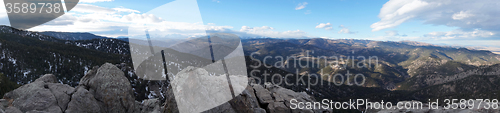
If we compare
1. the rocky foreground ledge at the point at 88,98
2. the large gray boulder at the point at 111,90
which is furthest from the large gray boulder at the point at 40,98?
the large gray boulder at the point at 111,90

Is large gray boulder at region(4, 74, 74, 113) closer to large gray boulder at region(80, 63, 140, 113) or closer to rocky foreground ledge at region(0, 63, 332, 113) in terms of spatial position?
rocky foreground ledge at region(0, 63, 332, 113)

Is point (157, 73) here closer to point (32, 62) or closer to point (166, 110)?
point (32, 62)

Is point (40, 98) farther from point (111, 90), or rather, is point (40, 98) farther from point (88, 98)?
point (111, 90)

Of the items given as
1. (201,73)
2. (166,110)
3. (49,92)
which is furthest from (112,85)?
(201,73)

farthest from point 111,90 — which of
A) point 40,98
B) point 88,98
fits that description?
point 40,98

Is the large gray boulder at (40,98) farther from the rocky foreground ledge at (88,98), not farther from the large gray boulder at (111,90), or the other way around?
the large gray boulder at (111,90)
